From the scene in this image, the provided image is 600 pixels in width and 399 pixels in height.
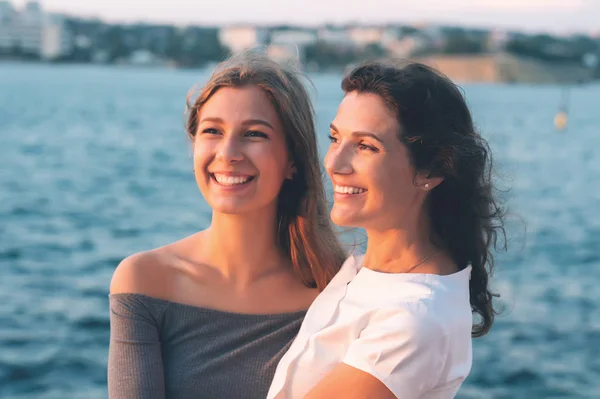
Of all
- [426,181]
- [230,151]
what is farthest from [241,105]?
[426,181]

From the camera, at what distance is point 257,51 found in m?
3.22

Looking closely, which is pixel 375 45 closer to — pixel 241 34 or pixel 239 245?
pixel 241 34

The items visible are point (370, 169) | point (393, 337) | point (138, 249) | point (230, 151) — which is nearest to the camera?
point (393, 337)

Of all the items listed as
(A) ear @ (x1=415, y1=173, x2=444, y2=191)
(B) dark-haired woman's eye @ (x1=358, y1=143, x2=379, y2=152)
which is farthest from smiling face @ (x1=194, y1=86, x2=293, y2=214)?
(A) ear @ (x1=415, y1=173, x2=444, y2=191)

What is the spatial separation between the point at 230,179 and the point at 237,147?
113 mm

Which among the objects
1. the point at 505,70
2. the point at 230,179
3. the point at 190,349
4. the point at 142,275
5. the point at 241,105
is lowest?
Answer: the point at 505,70

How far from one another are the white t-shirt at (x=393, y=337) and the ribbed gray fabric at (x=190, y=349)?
318mm

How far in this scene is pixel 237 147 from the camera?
290 centimetres

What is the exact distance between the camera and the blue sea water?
9.62m

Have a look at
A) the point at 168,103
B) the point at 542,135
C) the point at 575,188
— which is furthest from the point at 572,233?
the point at 168,103

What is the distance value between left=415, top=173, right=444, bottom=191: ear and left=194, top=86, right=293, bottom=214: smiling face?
24.5 inches

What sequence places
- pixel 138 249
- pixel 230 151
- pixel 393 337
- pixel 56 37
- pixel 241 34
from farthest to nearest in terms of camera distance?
1. pixel 56 37
2. pixel 241 34
3. pixel 138 249
4. pixel 230 151
5. pixel 393 337

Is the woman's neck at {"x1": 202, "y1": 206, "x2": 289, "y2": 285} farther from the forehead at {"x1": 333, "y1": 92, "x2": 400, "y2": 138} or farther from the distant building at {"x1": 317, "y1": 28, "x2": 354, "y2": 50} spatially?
the distant building at {"x1": 317, "y1": 28, "x2": 354, "y2": 50}

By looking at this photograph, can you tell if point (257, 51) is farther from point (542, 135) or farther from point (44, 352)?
point (542, 135)
